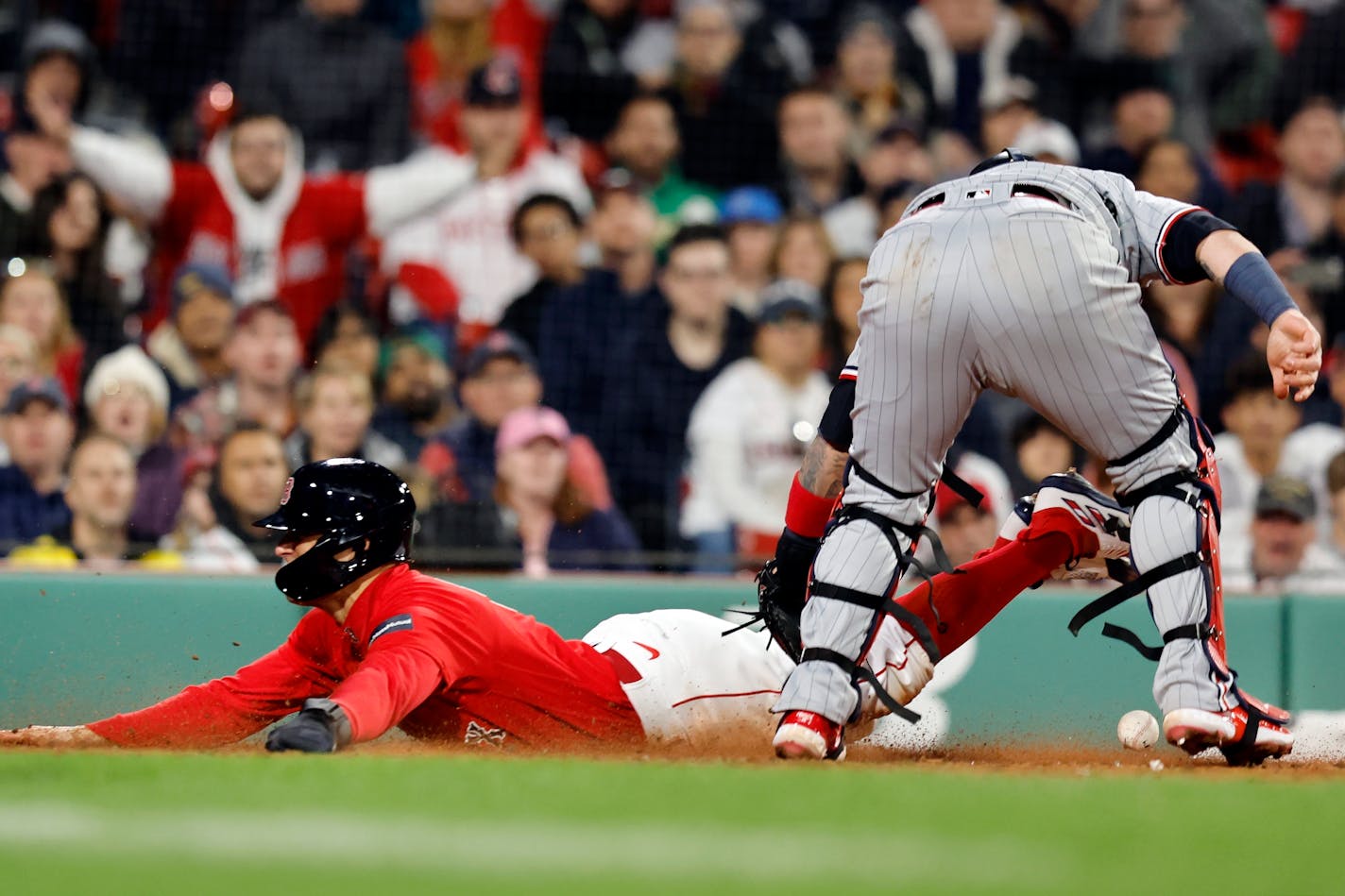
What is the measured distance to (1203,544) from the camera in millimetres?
4000

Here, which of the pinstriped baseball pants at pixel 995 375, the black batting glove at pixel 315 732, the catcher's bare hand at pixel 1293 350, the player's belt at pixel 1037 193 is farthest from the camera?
the player's belt at pixel 1037 193

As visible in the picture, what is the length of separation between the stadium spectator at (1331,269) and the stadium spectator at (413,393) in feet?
13.2

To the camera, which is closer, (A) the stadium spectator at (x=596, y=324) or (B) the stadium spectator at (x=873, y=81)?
(A) the stadium spectator at (x=596, y=324)

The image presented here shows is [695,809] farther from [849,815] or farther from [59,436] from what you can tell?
[59,436]

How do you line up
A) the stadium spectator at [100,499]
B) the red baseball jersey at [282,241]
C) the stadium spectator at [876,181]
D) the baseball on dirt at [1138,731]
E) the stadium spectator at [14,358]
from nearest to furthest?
the baseball on dirt at [1138,731], the stadium spectator at [100,499], the stadium spectator at [14,358], the red baseball jersey at [282,241], the stadium spectator at [876,181]

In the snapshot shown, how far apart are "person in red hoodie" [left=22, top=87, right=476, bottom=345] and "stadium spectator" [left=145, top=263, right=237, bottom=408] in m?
0.15

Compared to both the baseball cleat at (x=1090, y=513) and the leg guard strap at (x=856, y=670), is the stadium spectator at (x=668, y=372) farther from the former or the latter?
the leg guard strap at (x=856, y=670)

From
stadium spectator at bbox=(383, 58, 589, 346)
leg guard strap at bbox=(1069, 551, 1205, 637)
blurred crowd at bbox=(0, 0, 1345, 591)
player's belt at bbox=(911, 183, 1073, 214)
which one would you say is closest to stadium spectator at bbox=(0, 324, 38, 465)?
blurred crowd at bbox=(0, 0, 1345, 591)

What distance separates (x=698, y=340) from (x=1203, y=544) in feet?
13.0

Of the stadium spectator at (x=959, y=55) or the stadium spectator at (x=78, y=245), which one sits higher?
the stadium spectator at (x=959, y=55)

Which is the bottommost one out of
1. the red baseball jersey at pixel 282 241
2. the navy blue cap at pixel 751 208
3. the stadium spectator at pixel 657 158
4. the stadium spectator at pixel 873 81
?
the red baseball jersey at pixel 282 241

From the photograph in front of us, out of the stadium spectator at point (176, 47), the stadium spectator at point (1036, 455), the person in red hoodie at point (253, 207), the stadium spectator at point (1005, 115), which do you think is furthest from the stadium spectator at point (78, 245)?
the stadium spectator at point (1005, 115)

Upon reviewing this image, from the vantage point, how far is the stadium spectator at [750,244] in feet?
26.7

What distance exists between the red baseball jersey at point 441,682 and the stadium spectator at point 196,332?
10.5ft
